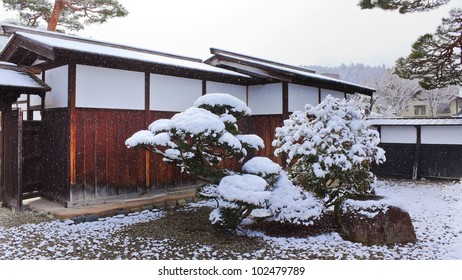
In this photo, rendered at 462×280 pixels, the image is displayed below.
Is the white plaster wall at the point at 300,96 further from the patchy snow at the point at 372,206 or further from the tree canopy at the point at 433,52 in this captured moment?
the patchy snow at the point at 372,206

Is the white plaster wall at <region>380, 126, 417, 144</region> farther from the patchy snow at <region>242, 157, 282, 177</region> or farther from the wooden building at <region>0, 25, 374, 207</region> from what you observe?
the patchy snow at <region>242, 157, 282, 177</region>

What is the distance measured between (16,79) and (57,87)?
0.84 meters

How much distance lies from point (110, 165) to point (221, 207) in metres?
3.56

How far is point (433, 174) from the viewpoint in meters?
13.5

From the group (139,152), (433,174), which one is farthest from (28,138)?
(433,174)

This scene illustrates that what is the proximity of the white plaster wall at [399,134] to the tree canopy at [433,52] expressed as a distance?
3221 mm

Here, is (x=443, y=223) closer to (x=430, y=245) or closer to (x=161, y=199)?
(x=430, y=245)

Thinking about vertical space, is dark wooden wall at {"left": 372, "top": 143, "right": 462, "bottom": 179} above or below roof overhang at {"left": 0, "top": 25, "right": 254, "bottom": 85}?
below

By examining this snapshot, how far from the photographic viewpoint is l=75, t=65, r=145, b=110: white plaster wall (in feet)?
25.7

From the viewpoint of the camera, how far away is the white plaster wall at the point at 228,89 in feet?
34.6

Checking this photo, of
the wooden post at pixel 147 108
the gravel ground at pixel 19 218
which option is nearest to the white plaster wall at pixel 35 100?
the wooden post at pixel 147 108

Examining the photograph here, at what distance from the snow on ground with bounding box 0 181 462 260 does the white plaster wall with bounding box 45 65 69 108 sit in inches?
114

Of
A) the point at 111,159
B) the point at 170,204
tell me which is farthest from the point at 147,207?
the point at 111,159

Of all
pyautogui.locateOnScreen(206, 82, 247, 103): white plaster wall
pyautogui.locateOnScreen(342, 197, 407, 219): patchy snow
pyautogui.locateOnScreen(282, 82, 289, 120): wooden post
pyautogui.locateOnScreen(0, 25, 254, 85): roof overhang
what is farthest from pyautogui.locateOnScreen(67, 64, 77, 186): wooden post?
pyautogui.locateOnScreen(282, 82, 289, 120): wooden post
